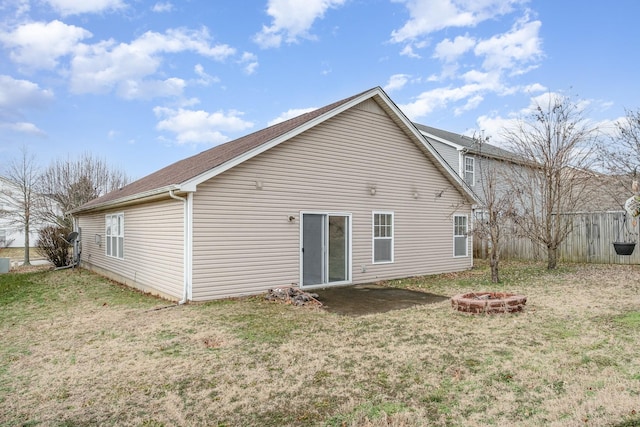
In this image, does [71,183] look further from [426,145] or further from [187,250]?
[426,145]

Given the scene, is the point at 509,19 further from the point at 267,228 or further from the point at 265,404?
the point at 265,404

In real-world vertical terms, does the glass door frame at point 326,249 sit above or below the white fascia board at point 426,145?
below

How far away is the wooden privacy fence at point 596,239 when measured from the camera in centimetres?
1502

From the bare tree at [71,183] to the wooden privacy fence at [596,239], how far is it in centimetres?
2457

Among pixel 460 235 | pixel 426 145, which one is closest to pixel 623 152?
pixel 460 235

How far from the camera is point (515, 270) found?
1388 centimetres

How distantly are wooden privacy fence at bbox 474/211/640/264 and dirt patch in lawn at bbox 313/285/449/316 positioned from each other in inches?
391

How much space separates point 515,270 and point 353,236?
6713 millimetres

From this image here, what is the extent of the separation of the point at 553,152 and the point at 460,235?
4243 mm

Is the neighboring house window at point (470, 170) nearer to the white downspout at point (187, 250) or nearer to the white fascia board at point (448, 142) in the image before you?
the white fascia board at point (448, 142)

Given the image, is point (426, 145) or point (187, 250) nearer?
point (187, 250)

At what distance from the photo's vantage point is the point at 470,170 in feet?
66.6

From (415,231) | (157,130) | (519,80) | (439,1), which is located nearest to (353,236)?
(415,231)

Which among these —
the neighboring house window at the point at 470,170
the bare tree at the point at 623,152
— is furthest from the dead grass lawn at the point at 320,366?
the neighboring house window at the point at 470,170
